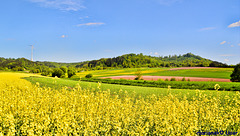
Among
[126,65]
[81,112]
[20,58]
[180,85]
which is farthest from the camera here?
[20,58]

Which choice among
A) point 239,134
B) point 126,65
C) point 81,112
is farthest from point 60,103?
point 126,65

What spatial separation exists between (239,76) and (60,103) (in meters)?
35.8

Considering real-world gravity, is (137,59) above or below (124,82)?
above

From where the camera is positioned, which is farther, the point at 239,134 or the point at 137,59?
the point at 137,59

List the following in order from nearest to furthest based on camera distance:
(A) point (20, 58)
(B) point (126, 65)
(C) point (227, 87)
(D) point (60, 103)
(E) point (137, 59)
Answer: (D) point (60, 103) → (C) point (227, 87) → (B) point (126, 65) → (E) point (137, 59) → (A) point (20, 58)

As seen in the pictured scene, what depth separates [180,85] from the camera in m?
27.5

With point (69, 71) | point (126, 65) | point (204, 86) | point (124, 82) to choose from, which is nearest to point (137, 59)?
point (126, 65)

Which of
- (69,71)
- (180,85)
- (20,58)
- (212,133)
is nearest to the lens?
(212,133)

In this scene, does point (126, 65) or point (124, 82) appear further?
point (126, 65)

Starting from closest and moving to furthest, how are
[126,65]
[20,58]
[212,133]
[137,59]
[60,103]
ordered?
[212,133] < [60,103] < [126,65] < [137,59] < [20,58]

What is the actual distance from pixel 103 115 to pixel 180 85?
22.4 m

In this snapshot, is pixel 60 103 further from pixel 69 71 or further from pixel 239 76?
pixel 69 71

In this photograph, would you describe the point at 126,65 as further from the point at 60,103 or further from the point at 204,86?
the point at 60,103

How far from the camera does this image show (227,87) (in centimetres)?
2400
